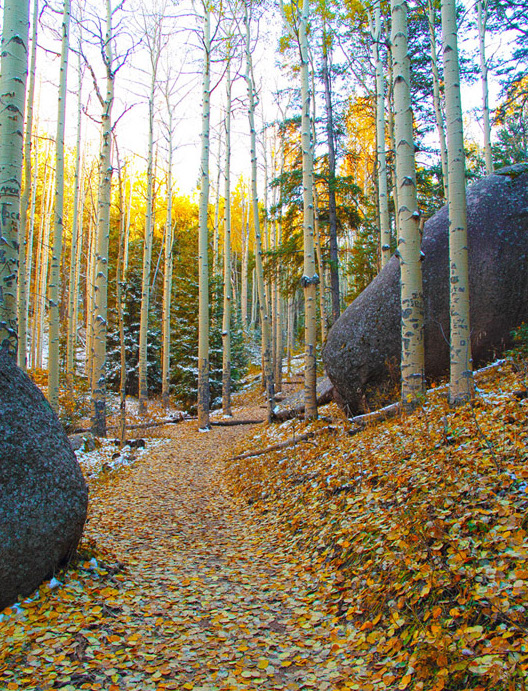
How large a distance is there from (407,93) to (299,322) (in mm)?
31190

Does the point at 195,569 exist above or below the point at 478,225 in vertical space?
below

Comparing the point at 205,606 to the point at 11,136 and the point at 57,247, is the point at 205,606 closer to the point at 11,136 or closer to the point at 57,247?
the point at 11,136

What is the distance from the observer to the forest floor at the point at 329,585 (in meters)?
2.23

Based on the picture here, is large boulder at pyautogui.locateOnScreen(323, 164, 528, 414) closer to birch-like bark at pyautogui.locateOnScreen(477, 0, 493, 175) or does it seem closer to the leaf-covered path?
the leaf-covered path

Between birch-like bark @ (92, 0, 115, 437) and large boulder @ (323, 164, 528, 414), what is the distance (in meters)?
5.47

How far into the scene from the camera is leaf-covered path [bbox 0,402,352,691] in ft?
7.73

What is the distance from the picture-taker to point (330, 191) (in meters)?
13.4

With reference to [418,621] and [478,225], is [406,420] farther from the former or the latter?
[478,225]

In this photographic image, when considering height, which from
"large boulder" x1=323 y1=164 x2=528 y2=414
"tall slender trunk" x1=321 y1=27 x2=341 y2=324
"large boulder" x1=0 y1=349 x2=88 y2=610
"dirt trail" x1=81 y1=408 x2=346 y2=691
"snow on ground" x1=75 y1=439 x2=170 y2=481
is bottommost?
"dirt trail" x1=81 y1=408 x2=346 y2=691

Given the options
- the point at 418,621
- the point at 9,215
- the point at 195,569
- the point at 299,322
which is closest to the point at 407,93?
the point at 9,215

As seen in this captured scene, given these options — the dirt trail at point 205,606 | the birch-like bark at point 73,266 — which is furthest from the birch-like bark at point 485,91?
the dirt trail at point 205,606

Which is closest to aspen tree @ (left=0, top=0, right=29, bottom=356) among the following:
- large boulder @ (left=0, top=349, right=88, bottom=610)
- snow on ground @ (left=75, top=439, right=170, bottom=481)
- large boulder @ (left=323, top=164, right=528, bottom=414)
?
large boulder @ (left=0, top=349, right=88, bottom=610)

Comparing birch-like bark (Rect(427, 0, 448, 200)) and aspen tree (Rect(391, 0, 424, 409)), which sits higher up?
birch-like bark (Rect(427, 0, 448, 200))

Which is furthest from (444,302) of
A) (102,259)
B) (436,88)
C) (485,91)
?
(485,91)
